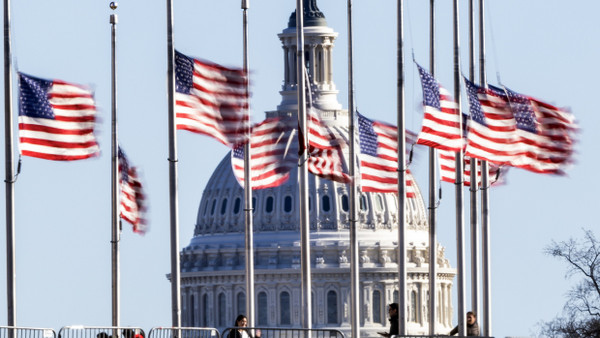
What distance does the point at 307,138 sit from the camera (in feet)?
224

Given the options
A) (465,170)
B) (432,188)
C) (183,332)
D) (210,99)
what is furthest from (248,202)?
(183,332)

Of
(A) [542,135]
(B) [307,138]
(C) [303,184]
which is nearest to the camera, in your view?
(C) [303,184]

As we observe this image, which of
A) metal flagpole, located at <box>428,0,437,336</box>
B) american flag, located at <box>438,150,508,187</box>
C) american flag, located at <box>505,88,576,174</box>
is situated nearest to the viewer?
american flag, located at <box>505,88,576,174</box>

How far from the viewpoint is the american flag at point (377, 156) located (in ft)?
232

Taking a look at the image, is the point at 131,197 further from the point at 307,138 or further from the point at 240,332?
the point at 240,332

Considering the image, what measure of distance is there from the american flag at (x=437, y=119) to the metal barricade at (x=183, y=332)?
10.6 metres

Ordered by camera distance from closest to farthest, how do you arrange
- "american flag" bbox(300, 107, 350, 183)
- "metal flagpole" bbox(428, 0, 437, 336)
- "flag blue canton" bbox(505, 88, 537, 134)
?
1. "flag blue canton" bbox(505, 88, 537, 134)
2. "american flag" bbox(300, 107, 350, 183)
3. "metal flagpole" bbox(428, 0, 437, 336)

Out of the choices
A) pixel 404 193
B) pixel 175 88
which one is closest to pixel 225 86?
pixel 175 88

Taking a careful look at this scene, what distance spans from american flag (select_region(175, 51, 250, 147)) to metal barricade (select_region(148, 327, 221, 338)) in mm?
7036

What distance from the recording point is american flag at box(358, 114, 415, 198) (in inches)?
2781

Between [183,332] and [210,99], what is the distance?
25.8 feet

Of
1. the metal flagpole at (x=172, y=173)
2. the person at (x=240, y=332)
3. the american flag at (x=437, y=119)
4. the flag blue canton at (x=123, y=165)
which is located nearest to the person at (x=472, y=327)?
the person at (x=240, y=332)

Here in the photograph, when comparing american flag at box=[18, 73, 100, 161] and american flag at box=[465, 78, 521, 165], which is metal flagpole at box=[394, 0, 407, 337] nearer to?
american flag at box=[465, 78, 521, 165]

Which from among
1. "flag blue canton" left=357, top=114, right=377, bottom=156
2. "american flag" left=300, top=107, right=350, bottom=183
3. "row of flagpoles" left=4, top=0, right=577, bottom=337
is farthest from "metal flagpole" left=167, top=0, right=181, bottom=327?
"flag blue canton" left=357, top=114, right=377, bottom=156
